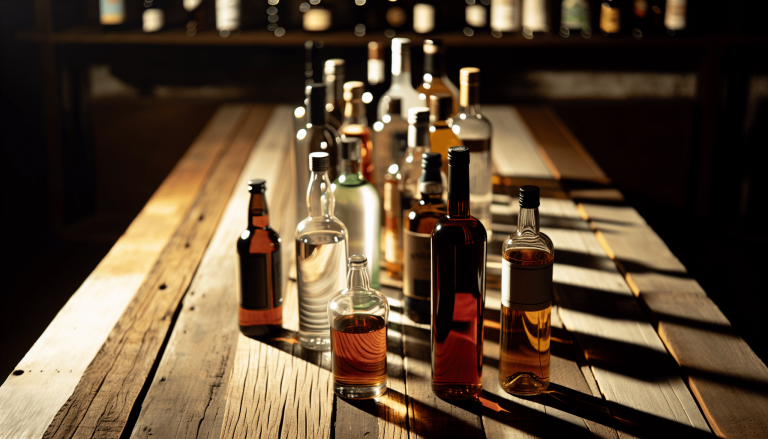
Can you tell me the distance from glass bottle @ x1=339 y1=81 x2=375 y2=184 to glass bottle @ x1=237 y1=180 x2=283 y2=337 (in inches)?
10.7

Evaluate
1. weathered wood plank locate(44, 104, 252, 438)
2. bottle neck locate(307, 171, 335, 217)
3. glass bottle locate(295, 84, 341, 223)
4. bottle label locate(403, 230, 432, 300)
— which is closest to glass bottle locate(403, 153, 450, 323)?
bottle label locate(403, 230, 432, 300)

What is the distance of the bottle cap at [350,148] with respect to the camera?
0.93 m

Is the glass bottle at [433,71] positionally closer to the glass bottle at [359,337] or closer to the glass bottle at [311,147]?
the glass bottle at [311,147]

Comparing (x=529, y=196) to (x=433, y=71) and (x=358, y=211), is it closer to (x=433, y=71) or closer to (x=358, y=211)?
(x=358, y=211)

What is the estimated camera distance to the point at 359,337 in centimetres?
77

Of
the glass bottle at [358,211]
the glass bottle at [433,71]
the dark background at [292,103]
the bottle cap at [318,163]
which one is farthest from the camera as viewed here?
the dark background at [292,103]

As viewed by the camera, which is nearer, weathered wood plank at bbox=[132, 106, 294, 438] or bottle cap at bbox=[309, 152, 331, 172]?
weathered wood plank at bbox=[132, 106, 294, 438]

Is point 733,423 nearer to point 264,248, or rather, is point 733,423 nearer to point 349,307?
point 349,307

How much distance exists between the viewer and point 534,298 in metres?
0.74

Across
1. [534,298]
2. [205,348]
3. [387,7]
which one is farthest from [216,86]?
[534,298]

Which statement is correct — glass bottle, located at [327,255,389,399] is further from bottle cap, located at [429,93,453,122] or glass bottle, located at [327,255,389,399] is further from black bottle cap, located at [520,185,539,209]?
bottle cap, located at [429,93,453,122]

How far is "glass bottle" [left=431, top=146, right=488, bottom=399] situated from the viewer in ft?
2.43

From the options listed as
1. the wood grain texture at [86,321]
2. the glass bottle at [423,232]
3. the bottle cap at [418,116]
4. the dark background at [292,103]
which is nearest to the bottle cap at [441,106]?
the bottle cap at [418,116]

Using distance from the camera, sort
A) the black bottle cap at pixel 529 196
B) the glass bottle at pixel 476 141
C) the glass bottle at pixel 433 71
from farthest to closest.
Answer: the glass bottle at pixel 433 71, the glass bottle at pixel 476 141, the black bottle cap at pixel 529 196
